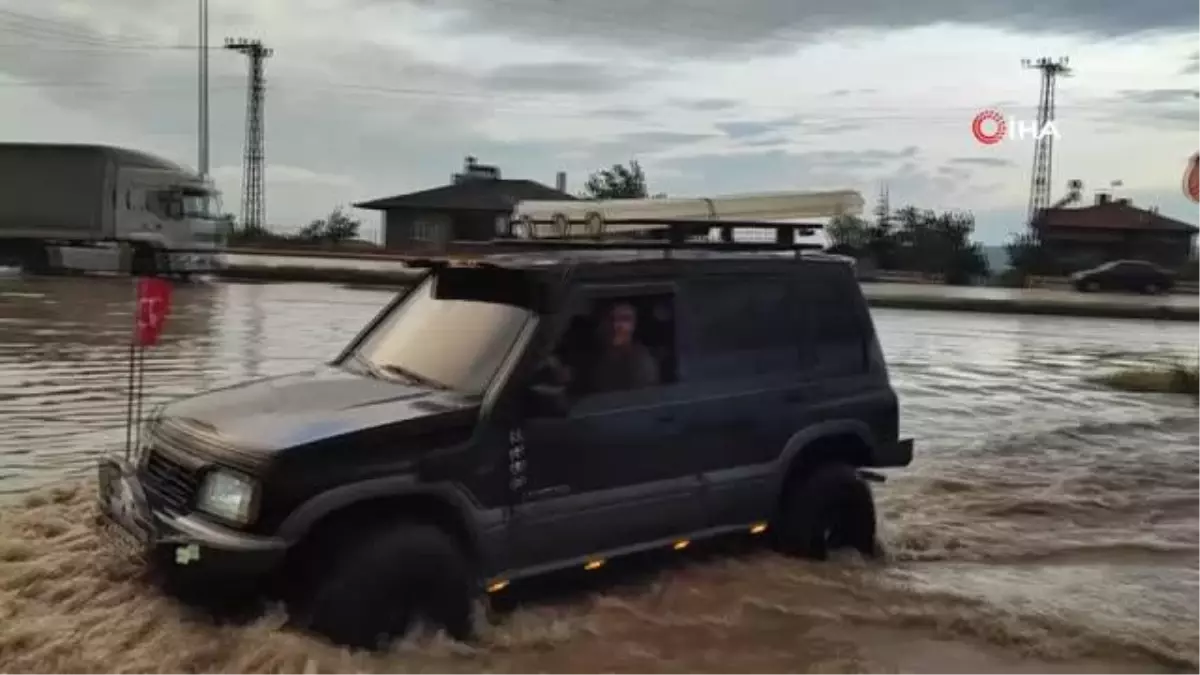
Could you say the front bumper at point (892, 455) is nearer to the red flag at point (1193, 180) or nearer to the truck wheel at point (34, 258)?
the red flag at point (1193, 180)

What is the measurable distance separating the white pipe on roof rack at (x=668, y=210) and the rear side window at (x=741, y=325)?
204cm

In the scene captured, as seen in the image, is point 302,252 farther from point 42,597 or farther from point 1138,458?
point 42,597

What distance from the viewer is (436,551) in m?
5.36

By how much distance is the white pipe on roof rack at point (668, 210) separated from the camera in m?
10.2

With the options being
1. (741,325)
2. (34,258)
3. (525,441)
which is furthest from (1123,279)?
(525,441)

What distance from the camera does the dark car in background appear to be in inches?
2009

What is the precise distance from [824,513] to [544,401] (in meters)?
2.28

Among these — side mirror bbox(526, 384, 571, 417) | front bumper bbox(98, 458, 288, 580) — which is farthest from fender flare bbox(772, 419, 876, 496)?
front bumper bbox(98, 458, 288, 580)

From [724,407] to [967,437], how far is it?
7.33 metres

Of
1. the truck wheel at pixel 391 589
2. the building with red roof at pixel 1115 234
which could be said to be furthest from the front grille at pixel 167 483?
the building with red roof at pixel 1115 234

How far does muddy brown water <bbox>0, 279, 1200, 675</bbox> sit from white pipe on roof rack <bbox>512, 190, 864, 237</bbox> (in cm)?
238

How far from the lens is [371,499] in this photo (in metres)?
5.23

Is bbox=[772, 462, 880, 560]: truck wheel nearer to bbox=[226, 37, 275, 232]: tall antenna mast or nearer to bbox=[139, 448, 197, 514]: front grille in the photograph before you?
bbox=[139, 448, 197, 514]: front grille

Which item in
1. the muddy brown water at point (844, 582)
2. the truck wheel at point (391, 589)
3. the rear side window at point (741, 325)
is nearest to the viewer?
the truck wheel at point (391, 589)
